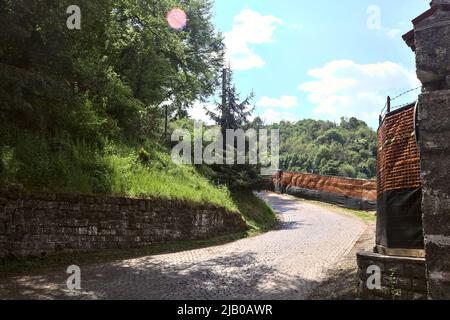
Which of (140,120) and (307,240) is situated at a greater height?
(140,120)

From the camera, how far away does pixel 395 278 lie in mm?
6844

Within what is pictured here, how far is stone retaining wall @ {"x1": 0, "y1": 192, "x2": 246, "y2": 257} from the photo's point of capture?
9906 mm

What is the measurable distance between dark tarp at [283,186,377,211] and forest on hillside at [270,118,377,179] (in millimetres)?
49142

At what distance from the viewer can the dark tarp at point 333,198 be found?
3105 centimetres

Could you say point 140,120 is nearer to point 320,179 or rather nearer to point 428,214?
point 428,214

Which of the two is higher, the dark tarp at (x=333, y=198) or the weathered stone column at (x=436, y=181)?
the weathered stone column at (x=436, y=181)

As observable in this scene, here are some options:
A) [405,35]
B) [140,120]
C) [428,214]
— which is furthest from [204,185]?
[428,214]

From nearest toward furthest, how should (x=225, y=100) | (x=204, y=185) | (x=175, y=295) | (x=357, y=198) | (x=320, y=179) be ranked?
1. (x=175, y=295)
2. (x=204, y=185)
3. (x=225, y=100)
4. (x=357, y=198)
5. (x=320, y=179)

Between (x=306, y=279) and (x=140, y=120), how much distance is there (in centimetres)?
1310

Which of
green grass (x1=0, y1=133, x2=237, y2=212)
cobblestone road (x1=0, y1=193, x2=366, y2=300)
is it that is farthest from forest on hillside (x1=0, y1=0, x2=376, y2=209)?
cobblestone road (x1=0, y1=193, x2=366, y2=300)

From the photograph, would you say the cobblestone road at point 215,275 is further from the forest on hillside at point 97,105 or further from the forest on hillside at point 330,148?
the forest on hillside at point 330,148

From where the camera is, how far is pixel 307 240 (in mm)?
16359

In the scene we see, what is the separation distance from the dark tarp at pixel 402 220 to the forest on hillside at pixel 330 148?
258ft

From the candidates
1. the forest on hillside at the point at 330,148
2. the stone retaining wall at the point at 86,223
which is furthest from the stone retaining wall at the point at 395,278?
the forest on hillside at the point at 330,148
